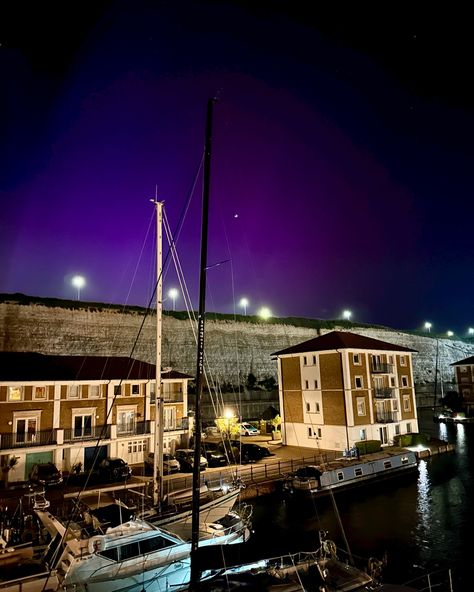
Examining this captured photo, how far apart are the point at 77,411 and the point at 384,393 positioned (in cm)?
2888

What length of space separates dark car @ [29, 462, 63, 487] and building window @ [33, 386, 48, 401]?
4.56m

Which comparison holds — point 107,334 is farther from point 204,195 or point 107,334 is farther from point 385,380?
point 204,195

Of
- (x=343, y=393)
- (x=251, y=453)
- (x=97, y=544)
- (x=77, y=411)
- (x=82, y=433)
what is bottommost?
(x=251, y=453)

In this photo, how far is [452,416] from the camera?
67375 millimetres

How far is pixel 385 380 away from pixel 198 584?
3672 centimetres

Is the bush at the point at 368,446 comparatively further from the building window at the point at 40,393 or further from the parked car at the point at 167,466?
the building window at the point at 40,393

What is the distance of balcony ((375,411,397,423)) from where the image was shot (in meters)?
40.2

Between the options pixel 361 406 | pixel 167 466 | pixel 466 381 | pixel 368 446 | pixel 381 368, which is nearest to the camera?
pixel 167 466

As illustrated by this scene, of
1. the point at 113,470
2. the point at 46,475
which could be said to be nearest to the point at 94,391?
the point at 113,470

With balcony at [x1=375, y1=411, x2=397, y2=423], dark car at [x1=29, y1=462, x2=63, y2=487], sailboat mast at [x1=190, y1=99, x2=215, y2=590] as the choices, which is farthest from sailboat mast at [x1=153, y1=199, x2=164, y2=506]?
balcony at [x1=375, y1=411, x2=397, y2=423]

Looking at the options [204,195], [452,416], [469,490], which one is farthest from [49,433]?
[452,416]

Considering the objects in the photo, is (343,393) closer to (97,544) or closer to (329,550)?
(329,550)

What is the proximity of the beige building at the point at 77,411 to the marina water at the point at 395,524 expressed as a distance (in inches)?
467

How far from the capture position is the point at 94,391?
3250 centimetres
